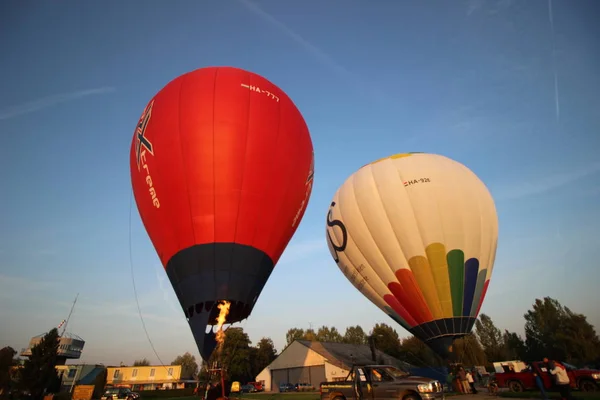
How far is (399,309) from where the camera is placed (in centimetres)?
1677

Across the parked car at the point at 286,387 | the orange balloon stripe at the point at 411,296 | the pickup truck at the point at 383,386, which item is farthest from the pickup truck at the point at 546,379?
the parked car at the point at 286,387

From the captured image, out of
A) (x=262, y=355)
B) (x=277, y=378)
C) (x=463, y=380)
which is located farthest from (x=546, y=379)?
(x=262, y=355)

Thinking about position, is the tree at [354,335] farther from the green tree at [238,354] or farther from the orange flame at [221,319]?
the orange flame at [221,319]

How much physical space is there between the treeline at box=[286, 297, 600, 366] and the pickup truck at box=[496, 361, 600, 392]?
88.9 ft

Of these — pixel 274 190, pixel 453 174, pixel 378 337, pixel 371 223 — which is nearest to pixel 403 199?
pixel 371 223

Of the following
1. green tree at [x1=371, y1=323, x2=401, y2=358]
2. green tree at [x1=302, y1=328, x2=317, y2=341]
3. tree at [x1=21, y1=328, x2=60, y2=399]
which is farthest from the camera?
green tree at [x1=302, y1=328, x2=317, y2=341]

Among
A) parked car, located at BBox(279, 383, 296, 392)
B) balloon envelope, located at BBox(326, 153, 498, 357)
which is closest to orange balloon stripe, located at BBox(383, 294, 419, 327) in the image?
balloon envelope, located at BBox(326, 153, 498, 357)

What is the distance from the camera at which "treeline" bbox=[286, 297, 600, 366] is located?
139 feet

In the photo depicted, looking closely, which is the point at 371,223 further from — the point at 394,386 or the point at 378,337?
the point at 378,337

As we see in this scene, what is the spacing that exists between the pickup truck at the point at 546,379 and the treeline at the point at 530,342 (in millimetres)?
27083

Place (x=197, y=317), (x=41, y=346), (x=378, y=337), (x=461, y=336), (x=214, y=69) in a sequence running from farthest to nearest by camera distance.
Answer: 1. (x=378, y=337)
2. (x=41, y=346)
3. (x=461, y=336)
4. (x=214, y=69)
5. (x=197, y=317)

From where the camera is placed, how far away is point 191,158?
10.6 metres

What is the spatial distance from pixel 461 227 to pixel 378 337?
3803 cm

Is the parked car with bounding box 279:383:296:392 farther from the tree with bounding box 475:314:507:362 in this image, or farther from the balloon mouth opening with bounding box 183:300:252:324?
the tree with bounding box 475:314:507:362
